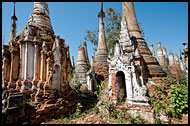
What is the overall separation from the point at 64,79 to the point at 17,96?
2.74 metres

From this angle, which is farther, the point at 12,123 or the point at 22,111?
the point at 22,111

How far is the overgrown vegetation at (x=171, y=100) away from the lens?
15.3 feet

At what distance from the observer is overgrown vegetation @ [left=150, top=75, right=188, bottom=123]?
4668 millimetres

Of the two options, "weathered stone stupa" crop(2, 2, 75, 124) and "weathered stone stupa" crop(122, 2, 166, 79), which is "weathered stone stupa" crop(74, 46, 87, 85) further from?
"weathered stone stupa" crop(122, 2, 166, 79)

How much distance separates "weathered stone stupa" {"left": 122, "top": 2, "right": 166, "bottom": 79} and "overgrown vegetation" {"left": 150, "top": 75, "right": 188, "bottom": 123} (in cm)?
103

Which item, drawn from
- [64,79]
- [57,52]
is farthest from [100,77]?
[57,52]

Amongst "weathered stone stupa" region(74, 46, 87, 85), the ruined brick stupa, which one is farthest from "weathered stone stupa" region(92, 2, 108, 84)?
"weathered stone stupa" region(74, 46, 87, 85)

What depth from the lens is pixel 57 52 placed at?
21.5ft

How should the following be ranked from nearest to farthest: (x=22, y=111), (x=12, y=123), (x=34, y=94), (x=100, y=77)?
(x=12, y=123), (x=22, y=111), (x=34, y=94), (x=100, y=77)

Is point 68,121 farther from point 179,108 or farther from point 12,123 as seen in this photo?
point 179,108

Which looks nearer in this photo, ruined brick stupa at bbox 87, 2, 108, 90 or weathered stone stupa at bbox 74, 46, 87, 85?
ruined brick stupa at bbox 87, 2, 108, 90

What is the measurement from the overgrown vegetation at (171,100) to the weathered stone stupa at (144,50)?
1.03 metres

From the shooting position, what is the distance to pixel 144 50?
7.52 meters

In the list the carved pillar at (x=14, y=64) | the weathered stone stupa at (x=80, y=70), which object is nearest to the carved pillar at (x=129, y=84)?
the carved pillar at (x=14, y=64)
